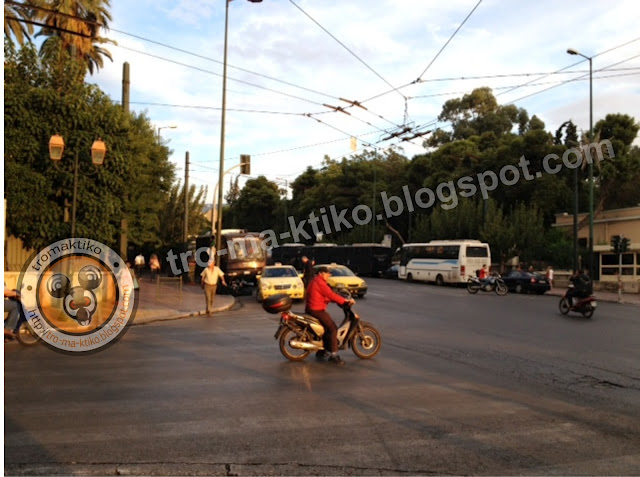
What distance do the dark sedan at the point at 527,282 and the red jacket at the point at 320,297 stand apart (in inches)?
915

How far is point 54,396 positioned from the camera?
6840 mm

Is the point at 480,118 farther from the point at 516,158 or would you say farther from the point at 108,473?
the point at 108,473

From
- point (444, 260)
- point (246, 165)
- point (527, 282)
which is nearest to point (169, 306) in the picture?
point (246, 165)

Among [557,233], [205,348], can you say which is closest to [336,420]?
[205,348]

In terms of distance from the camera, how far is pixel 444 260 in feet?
121

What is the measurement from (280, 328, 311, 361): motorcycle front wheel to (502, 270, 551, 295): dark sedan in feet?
77.2

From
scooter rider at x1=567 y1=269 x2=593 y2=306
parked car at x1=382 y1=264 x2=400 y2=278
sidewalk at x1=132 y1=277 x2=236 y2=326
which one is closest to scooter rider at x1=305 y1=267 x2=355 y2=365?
sidewalk at x1=132 y1=277 x2=236 y2=326

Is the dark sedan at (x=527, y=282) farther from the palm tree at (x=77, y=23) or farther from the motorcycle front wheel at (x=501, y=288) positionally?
the palm tree at (x=77, y=23)

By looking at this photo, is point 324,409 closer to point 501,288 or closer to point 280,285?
point 280,285

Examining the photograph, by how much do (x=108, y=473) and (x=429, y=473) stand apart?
7.97ft

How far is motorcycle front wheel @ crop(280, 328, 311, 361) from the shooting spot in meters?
9.39

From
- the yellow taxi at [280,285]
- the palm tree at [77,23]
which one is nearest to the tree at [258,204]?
the palm tree at [77,23]

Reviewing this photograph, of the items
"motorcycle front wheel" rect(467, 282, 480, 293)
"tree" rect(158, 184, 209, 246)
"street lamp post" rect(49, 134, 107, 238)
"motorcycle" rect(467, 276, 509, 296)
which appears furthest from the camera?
A: "tree" rect(158, 184, 209, 246)

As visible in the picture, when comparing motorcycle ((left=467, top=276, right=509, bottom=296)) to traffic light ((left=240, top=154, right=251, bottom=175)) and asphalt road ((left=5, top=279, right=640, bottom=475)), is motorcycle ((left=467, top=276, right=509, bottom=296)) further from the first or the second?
asphalt road ((left=5, top=279, right=640, bottom=475))
